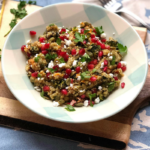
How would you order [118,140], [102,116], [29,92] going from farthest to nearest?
[118,140] < [29,92] < [102,116]

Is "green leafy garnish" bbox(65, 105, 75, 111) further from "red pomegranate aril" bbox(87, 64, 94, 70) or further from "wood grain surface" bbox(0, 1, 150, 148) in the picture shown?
"red pomegranate aril" bbox(87, 64, 94, 70)

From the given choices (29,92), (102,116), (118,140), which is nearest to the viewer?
(102,116)

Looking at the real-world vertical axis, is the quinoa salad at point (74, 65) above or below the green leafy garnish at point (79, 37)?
below

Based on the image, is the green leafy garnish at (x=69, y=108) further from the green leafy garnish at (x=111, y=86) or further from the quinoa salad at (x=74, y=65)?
the green leafy garnish at (x=111, y=86)

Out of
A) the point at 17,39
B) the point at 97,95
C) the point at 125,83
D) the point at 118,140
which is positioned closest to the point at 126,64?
the point at 125,83

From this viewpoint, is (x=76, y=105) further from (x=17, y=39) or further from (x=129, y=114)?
(x=17, y=39)

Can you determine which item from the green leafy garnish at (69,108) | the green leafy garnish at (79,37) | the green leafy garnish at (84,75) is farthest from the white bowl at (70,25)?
the green leafy garnish at (84,75)
